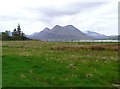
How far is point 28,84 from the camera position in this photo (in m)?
21.4

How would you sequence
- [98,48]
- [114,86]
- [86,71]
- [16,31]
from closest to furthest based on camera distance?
1. [114,86]
2. [86,71]
3. [98,48]
4. [16,31]

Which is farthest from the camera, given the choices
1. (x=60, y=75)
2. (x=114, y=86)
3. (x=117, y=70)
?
(x=117, y=70)

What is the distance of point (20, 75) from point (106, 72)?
7.78 meters

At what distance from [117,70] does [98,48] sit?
94.2ft

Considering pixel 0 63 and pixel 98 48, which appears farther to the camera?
pixel 98 48

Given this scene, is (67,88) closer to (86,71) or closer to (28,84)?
(28,84)

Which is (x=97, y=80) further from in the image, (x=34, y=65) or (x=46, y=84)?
(x=34, y=65)

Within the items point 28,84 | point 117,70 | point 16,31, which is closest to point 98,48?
point 117,70

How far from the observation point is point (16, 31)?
167000 millimetres

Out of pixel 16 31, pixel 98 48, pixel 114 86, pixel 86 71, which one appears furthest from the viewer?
pixel 16 31

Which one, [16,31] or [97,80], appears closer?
[97,80]

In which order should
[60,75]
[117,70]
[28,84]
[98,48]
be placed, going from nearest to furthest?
[28,84]
[60,75]
[117,70]
[98,48]

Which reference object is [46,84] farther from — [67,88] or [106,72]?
[106,72]

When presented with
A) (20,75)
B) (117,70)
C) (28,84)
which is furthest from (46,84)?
(117,70)
